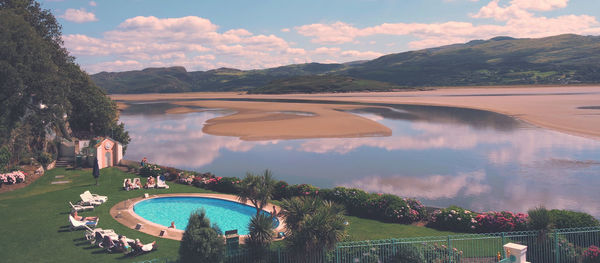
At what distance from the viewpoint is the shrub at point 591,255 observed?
15.7m

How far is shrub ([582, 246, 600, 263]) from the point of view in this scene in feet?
51.5

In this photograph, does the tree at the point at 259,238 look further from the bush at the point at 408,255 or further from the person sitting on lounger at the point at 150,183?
the person sitting on lounger at the point at 150,183

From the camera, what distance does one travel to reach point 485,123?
69.4 meters

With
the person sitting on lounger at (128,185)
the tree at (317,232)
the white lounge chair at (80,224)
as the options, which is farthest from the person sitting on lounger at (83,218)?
the tree at (317,232)

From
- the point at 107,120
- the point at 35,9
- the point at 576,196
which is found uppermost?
the point at 35,9

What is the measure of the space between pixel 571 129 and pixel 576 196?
3728 centimetres

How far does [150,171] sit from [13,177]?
9603mm

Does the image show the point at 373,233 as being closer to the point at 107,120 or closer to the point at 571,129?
the point at 107,120

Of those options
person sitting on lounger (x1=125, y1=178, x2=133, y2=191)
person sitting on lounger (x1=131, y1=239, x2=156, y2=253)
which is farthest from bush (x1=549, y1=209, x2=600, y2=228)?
person sitting on lounger (x1=125, y1=178, x2=133, y2=191)

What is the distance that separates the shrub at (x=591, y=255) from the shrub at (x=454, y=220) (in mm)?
4997

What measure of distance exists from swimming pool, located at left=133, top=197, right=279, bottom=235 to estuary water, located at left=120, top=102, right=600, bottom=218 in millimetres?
8362

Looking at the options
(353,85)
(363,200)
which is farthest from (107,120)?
(353,85)

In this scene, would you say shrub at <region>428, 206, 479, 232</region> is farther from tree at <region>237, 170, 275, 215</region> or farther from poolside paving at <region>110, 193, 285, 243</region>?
tree at <region>237, 170, 275, 215</region>

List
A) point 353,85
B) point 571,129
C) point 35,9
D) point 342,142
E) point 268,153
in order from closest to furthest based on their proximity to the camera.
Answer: point 35,9
point 268,153
point 342,142
point 571,129
point 353,85
